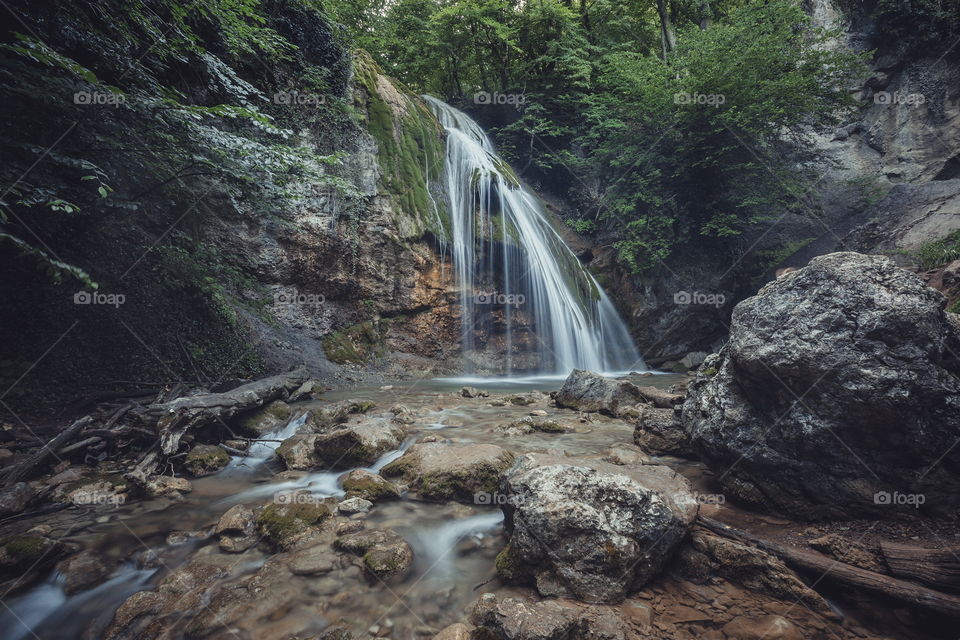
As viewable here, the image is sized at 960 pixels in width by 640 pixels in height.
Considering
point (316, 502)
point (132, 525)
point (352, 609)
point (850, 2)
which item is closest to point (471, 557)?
point (352, 609)

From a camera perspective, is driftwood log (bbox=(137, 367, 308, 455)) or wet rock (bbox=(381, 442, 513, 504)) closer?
wet rock (bbox=(381, 442, 513, 504))

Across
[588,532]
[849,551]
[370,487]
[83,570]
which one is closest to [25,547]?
Result: [83,570]

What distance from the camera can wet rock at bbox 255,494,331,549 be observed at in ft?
10.8

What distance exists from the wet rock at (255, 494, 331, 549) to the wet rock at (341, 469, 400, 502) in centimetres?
39

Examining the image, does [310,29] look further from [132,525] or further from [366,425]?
[132,525]

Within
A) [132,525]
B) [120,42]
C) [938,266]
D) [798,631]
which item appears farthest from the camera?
[938,266]

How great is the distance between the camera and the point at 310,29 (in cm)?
1093

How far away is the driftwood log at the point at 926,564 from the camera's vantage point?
209 centimetres

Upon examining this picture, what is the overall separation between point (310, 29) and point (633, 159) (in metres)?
12.7

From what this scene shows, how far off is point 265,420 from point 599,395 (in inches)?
227

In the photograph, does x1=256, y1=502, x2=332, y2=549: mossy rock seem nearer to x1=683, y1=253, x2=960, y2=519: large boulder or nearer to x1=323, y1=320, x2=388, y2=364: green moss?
x1=683, y1=253, x2=960, y2=519: large boulder

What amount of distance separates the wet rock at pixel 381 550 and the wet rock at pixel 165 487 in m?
2.24

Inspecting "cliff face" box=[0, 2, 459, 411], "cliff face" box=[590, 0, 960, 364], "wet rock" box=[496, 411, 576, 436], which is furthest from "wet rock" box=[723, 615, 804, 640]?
"cliff face" box=[590, 0, 960, 364]

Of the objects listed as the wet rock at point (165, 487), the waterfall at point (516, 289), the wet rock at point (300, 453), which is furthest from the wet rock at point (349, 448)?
the waterfall at point (516, 289)
